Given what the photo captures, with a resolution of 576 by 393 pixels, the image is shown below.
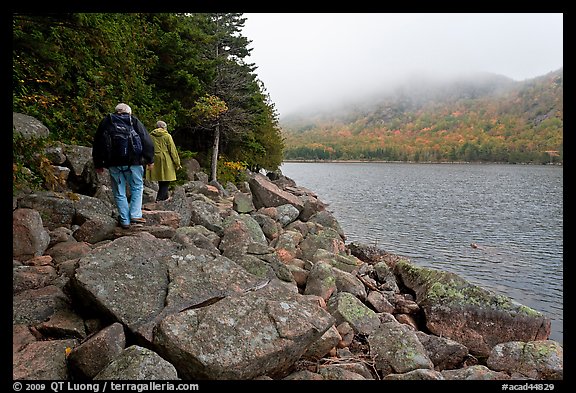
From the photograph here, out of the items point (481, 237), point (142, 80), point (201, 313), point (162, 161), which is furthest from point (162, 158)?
point (481, 237)

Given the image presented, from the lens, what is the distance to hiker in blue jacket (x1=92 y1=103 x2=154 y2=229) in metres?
6.07

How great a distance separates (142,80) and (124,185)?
8476 millimetres

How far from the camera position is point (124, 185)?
663 cm

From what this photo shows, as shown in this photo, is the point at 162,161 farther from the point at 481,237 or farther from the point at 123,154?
the point at 481,237

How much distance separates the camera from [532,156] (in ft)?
423

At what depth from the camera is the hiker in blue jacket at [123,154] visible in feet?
19.9

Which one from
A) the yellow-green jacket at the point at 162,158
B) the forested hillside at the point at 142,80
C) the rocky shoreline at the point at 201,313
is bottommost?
the rocky shoreline at the point at 201,313

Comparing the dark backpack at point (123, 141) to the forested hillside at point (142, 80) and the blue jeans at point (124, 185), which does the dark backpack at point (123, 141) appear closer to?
the blue jeans at point (124, 185)

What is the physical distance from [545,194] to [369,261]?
40.3 metres

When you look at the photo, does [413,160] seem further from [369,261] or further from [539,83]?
[369,261]

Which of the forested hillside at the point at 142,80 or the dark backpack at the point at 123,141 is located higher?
the forested hillside at the point at 142,80

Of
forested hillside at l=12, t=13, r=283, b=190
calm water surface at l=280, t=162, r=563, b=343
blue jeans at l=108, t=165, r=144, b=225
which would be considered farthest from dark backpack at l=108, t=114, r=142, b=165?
calm water surface at l=280, t=162, r=563, b=343

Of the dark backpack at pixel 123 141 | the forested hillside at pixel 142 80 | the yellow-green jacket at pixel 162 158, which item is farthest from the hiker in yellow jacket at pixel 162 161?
the dark backpack at pixel 123 141
